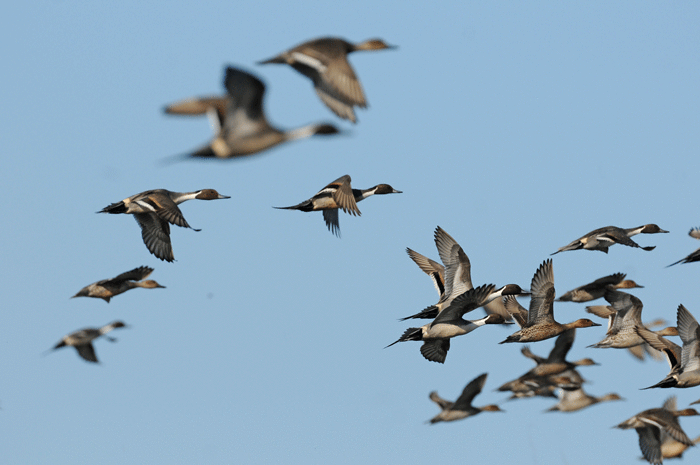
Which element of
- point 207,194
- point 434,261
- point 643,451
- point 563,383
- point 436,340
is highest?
point 207,194

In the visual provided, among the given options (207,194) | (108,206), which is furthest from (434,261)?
(108,206)

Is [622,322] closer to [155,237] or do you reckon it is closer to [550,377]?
[550,377]

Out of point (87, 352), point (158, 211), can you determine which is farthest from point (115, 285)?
point (158, 211)

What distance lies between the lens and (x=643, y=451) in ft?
71.5

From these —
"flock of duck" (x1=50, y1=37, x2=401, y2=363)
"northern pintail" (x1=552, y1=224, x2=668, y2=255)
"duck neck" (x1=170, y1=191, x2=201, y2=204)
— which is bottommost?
"northern pintail" (x1=552, y1=224, x2=668, y2=255)

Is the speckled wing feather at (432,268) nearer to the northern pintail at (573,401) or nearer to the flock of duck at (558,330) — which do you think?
the flock of duck at (558,330)

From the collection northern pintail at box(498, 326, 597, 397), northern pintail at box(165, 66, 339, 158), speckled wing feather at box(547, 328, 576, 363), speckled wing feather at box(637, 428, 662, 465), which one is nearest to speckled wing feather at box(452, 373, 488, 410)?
northern pintail at box(498, 326, 597, 397)

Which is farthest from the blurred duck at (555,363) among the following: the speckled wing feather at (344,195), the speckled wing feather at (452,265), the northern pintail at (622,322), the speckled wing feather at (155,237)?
the speckled wing feather at (155,237)

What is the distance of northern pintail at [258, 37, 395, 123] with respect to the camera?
567 inches

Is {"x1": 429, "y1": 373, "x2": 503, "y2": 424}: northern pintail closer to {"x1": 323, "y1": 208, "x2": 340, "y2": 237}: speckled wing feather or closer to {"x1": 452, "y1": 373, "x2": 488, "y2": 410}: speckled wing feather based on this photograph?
{"x1": 452, "y1": 373, "x2": 488, "y2": 410}: speckled wing feather

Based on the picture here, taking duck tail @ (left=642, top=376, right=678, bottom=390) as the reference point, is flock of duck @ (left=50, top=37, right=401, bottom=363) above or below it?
above

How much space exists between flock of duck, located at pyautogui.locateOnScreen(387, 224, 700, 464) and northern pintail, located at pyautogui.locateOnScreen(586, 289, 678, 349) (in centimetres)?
2

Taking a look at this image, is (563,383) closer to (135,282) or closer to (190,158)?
(135,282)

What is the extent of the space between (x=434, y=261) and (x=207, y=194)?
6140 mm
